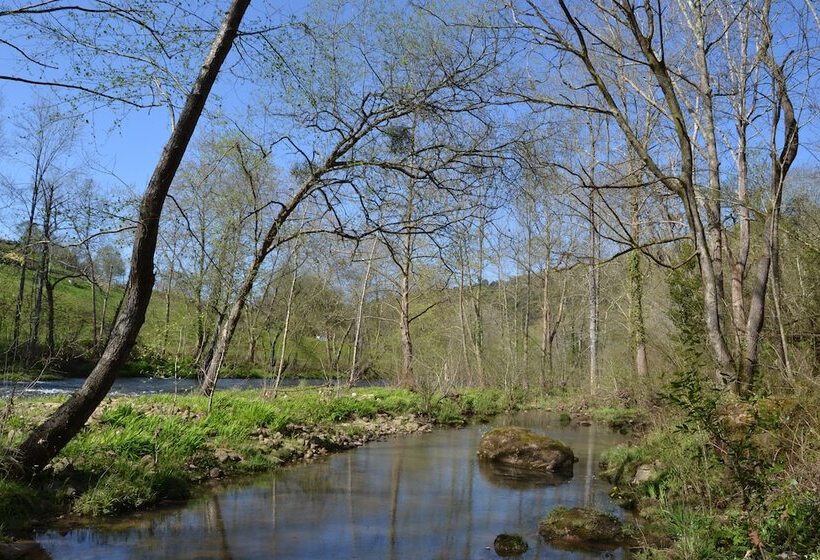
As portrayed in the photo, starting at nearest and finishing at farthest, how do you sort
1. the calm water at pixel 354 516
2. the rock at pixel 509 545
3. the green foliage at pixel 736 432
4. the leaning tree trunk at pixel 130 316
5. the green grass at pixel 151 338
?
the green foliage at pixel 736 432 → the calm water at pixel 354 516 → the rock at pixel 509 545 → the leaning tree trunk at pixel 130 316 → the green grass at pixel 151 338

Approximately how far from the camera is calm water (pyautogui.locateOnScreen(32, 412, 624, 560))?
5883 millimetres

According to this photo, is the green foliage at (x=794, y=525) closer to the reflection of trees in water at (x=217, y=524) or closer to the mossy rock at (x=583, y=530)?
the mossy rock at (x=583, y=530)

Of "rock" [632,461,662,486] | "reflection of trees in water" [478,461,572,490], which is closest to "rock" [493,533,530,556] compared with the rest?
"rock" [632,461,662,486]

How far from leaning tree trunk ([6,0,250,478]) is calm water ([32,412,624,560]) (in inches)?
35.0

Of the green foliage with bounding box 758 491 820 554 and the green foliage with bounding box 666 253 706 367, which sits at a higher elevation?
the green foliage with bounding box 666 253 706 367

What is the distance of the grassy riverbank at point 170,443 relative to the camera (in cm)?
647

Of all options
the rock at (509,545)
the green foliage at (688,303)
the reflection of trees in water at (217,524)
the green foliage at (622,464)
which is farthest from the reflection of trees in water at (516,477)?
the reflection of trees in water at (217,524)

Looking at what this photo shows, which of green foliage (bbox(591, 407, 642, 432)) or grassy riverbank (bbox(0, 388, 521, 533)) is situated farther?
green foliage (bbox(591, 407, 642, 432))

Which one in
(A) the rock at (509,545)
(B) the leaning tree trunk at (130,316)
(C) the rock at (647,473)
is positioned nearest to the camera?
(A) the rock at (509,545)

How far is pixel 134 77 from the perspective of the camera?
6.80 metres

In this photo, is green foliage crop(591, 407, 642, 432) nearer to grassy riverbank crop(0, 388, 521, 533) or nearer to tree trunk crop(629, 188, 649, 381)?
tree trunk crop(629, 188, 649, 381)

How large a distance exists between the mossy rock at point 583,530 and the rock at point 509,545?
0.38 meters

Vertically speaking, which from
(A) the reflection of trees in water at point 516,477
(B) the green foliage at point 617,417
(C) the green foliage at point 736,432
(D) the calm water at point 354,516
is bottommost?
(A) the reflection of trees in water at point 516,477

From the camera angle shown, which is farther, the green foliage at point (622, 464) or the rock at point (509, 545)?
the green foliage at point (622, 464)
